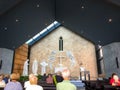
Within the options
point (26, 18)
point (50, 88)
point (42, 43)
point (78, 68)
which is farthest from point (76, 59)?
point (50, 88)

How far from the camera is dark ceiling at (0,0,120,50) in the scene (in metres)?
9.66

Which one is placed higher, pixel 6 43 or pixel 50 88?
pixel 6 43

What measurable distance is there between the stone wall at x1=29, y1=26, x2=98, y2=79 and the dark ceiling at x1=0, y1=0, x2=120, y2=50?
2.06 metres

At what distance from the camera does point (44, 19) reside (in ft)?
44.9

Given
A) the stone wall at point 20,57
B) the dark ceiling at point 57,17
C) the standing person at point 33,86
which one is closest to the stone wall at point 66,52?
the stone wall at point 20,57

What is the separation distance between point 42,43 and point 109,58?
7324 mm

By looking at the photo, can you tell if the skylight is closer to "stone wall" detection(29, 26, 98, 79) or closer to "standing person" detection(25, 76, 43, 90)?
"stone wall" detection(29, 26, 98, 79)

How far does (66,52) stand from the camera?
51.5 feet

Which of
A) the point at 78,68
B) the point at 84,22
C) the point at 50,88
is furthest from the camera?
the point at 78,68

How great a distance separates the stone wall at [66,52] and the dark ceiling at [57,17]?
206cm

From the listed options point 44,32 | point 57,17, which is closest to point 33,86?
point 57,17

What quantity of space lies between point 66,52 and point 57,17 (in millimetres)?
3564

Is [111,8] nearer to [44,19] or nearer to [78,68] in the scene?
[44,19]

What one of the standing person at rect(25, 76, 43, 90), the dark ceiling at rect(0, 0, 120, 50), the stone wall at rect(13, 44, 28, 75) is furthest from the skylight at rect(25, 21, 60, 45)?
the standing person at rect(25, 76, 43, 90)
